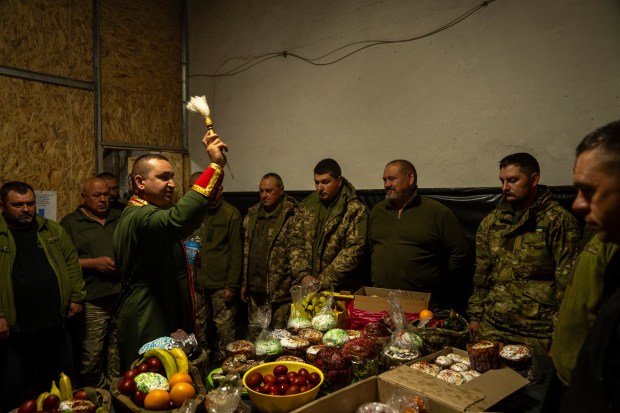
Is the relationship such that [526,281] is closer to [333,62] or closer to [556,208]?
[556,208]

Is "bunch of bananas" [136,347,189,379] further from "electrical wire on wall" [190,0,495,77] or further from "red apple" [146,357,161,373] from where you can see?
"electrical wire on wall" [190,0,495,77]

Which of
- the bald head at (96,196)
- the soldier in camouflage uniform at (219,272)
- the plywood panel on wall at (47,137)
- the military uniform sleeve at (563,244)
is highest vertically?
the plywood panel on wall at (47,137)

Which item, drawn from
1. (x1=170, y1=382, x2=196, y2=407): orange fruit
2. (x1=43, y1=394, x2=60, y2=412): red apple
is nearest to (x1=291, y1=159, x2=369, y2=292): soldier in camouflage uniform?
(x1=170, y1=382, x2=196, y2=407): orange fruit

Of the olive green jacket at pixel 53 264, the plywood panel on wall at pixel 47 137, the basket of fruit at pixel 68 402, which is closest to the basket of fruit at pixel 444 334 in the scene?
the basket of fruit at pixel 68 402

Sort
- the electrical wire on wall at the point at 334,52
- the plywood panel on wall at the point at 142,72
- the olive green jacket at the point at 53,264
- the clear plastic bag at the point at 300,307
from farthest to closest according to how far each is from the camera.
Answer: the plywood panel on wall at the point at 142,72, the electrical wire on wall at the point at 334,52, the olive green jacket at the point at 53,264, the clear plastic bag at the point at 300,307

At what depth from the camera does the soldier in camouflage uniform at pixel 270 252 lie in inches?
156

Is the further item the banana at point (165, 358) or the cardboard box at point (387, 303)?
the cardboard box at point (387, 303)

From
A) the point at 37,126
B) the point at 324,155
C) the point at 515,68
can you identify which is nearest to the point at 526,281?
the point at 515,68

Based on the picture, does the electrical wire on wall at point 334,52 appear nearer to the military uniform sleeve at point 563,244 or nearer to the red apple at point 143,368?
the military uniform sleeve at point 563,244

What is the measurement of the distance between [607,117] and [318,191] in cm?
227

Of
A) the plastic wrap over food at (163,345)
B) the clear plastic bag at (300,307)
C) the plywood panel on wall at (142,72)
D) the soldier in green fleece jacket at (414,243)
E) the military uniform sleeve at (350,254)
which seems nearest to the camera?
the plastic wrap over food at (163,345)

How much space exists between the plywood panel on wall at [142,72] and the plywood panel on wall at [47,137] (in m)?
0.32

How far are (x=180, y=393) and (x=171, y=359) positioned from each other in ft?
0.70

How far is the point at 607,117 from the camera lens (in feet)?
9.66
